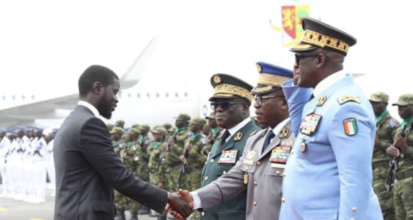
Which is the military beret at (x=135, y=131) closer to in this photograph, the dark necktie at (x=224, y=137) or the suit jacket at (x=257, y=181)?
the dark necktie at (x=224, y=137)

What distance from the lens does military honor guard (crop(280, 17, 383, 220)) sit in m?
2.96

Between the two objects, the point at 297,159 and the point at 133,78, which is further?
the point at 133,78

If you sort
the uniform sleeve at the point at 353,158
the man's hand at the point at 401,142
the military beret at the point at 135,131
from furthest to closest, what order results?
1. the military beret at the point at 135,131
2. the man's hand at the point at 401,142
3. the uniform sleeve at the point at 353,158

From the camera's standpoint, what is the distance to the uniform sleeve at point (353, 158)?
9.64 ft

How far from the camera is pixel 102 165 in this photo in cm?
380

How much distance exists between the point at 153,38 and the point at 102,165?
88.2 ft

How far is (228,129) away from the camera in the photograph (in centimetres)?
488

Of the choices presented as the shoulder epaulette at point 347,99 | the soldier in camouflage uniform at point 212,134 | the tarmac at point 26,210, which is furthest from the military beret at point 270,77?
the tarmac at point 26,210

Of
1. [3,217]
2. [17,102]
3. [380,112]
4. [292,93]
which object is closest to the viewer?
[292,93]

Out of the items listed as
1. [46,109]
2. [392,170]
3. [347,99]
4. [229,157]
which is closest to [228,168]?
[229,157]

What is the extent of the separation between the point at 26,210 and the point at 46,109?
13.4m

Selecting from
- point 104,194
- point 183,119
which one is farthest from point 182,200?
point 183,119

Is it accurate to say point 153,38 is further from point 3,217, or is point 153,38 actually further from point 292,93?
point 292,93

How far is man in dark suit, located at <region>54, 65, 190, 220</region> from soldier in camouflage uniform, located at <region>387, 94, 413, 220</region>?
440 centimetres
